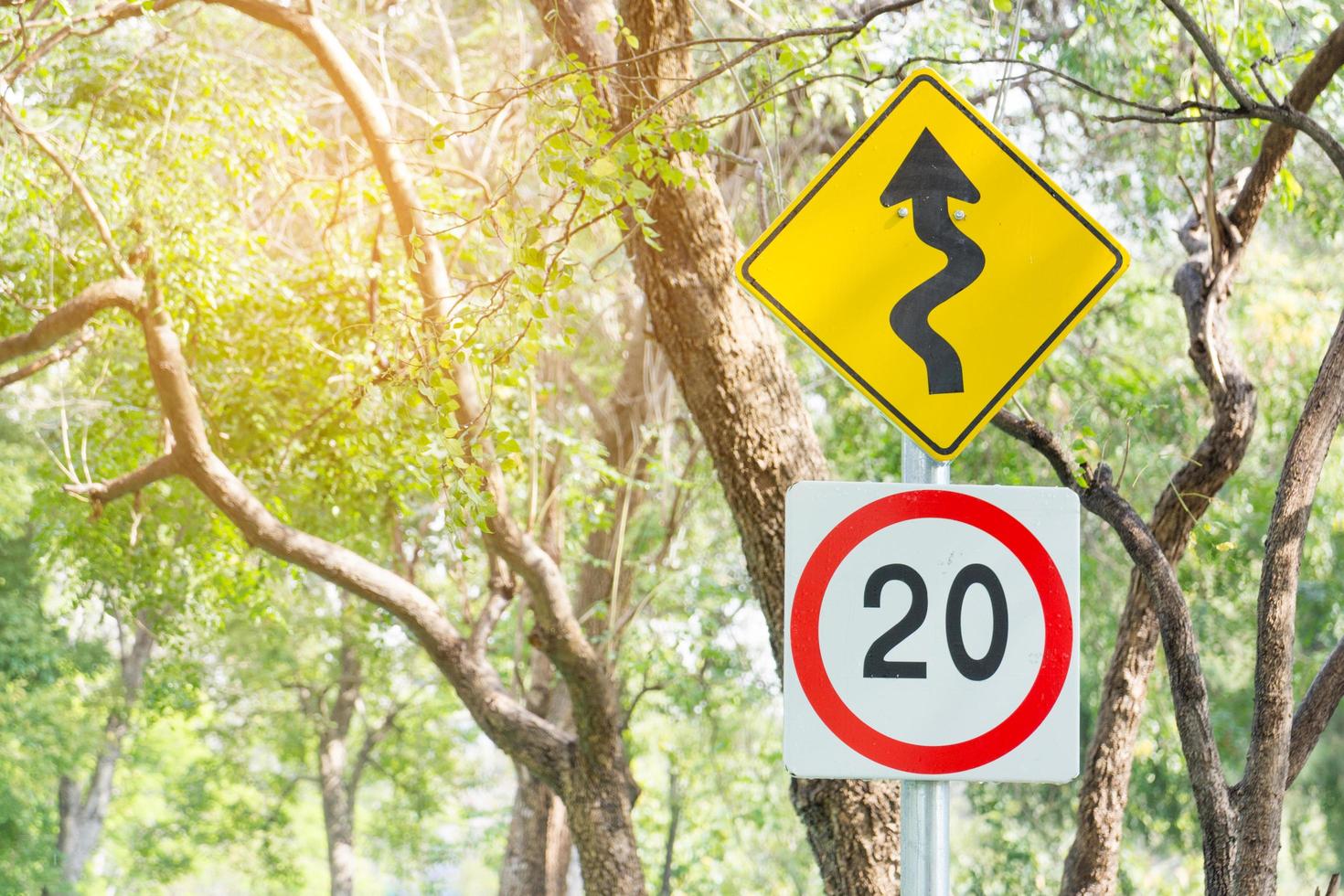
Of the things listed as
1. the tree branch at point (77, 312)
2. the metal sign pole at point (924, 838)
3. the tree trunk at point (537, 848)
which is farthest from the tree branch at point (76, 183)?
the tree trunk at point (537, 848)

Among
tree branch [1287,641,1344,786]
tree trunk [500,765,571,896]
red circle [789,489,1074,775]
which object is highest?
tree trunk [500,765,571,896]

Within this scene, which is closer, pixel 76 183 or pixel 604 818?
pixel 76 183

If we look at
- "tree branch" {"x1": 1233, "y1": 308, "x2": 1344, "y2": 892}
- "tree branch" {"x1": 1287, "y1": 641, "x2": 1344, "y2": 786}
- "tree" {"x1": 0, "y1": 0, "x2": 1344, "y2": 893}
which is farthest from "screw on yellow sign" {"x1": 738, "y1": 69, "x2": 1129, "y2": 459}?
"tree branch" {"x1": 1287, "y1": 641, "x2": 1344, "y2": 786}

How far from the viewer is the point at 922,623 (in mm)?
2172

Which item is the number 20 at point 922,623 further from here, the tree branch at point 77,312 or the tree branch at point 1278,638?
the tree branch at point 77,312

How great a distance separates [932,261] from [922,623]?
655mm

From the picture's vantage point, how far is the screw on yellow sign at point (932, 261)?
2.34 m

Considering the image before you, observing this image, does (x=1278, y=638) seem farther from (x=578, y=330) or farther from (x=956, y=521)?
(x=578, y=330)

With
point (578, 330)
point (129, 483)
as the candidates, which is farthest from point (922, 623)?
point (578, 330)

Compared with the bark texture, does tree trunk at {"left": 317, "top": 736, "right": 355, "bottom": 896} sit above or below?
above

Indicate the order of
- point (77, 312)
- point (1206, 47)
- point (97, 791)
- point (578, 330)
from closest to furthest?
1. point (1206, 47)
2. point (77, 312)
3. point (578, 330)
4. point (97, 791)

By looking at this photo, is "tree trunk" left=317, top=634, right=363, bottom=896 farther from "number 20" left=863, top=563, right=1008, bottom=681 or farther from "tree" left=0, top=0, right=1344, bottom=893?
"number 20" left=863, top=563, right=1008, bottom=681

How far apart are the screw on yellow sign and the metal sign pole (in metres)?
0.65

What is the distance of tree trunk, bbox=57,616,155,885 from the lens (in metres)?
18.8
